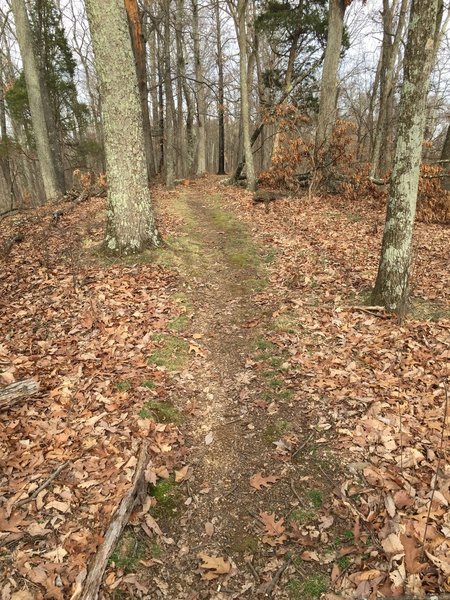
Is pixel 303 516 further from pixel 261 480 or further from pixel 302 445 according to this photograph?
pixel 302 445

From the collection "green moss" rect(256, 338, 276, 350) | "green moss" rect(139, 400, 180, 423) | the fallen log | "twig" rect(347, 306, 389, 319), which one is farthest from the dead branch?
"twig" rect(347, 306, 389, 319)

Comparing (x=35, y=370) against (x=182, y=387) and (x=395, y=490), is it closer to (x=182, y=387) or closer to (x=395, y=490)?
(x=182, y=387)

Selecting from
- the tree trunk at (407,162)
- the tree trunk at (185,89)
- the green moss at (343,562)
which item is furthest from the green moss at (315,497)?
the tree trunk at (185,89)

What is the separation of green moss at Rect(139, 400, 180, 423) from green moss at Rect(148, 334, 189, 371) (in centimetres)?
65

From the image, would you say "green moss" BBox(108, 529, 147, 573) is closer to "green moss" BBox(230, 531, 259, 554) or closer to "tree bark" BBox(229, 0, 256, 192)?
"green moss" BBox(230, 531, 259, 554)

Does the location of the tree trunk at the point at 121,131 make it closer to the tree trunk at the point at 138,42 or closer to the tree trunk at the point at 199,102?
the tree trunk at the point at 138,42

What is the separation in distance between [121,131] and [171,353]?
4454mm

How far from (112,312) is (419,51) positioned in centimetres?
542

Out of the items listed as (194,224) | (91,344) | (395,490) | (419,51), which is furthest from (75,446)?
(194,224)

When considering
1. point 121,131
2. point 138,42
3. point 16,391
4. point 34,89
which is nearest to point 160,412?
point 16,391

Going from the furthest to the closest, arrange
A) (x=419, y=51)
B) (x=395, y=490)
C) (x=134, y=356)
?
(x=134, y=356) → (x=419, y=51) → (x=395, y=490)

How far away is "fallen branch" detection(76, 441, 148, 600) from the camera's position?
2.71 m

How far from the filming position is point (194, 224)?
11180 mm

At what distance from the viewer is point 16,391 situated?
4258 millimetres
